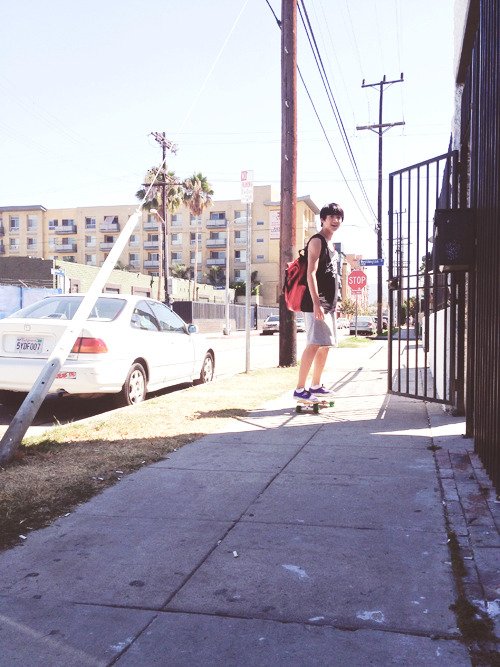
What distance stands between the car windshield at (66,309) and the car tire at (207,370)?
2584mm

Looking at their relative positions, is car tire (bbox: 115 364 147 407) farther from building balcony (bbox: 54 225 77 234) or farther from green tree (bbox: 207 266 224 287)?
building balcony (bbox: 54 225 77 234)

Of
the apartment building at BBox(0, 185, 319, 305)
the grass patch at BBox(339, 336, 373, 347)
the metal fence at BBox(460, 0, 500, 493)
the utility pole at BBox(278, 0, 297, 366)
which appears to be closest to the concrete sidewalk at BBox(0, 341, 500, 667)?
the metal fence at BBox(460, 0, 500, 493)

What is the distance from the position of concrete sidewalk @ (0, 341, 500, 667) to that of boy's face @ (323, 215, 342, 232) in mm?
2761

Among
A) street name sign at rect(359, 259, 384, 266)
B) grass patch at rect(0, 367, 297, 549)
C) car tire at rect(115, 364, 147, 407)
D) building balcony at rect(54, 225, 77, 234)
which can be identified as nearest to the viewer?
grass patch at rect(0, 367, 297, 549)

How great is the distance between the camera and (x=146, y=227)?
3408 inches

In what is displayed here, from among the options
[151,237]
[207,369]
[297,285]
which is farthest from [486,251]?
[151,237]

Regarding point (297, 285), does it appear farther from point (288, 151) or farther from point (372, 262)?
point (372, 262)

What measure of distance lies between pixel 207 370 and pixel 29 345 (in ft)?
12.3

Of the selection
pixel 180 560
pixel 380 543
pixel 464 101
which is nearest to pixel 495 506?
pixel 380 543

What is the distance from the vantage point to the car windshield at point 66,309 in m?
7.22

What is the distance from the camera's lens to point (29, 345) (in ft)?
22.4

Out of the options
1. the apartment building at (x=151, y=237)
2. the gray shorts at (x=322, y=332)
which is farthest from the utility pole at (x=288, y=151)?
the apartment building at (x=151, y=237)

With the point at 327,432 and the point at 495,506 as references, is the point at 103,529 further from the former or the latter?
the point at 327,432

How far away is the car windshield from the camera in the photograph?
7.22 meters
